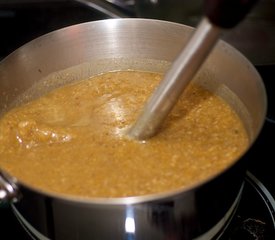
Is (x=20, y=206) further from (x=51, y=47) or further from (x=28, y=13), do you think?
(x=28, y=13)

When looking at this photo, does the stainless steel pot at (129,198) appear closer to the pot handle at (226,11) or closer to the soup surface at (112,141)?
the soup surface at (112,141)

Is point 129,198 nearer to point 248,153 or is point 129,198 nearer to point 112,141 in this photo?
point 248,153

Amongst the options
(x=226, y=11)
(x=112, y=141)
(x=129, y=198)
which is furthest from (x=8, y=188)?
(x=226, y=11)

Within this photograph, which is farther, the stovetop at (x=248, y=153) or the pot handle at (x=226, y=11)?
the stovetop at (x=248, y=153)


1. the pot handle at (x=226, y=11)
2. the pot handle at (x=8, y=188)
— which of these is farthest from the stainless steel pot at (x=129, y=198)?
the pot handle at (x=226, y=11)

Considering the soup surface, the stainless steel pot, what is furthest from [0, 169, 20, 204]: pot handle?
the soup surface

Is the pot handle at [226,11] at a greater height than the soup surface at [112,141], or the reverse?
the pot handle at [226,11]

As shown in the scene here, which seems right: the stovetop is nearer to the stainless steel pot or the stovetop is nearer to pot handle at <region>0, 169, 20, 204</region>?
the stainless steel pot

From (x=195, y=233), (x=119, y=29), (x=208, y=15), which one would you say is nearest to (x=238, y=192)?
(x=195, y=233)
